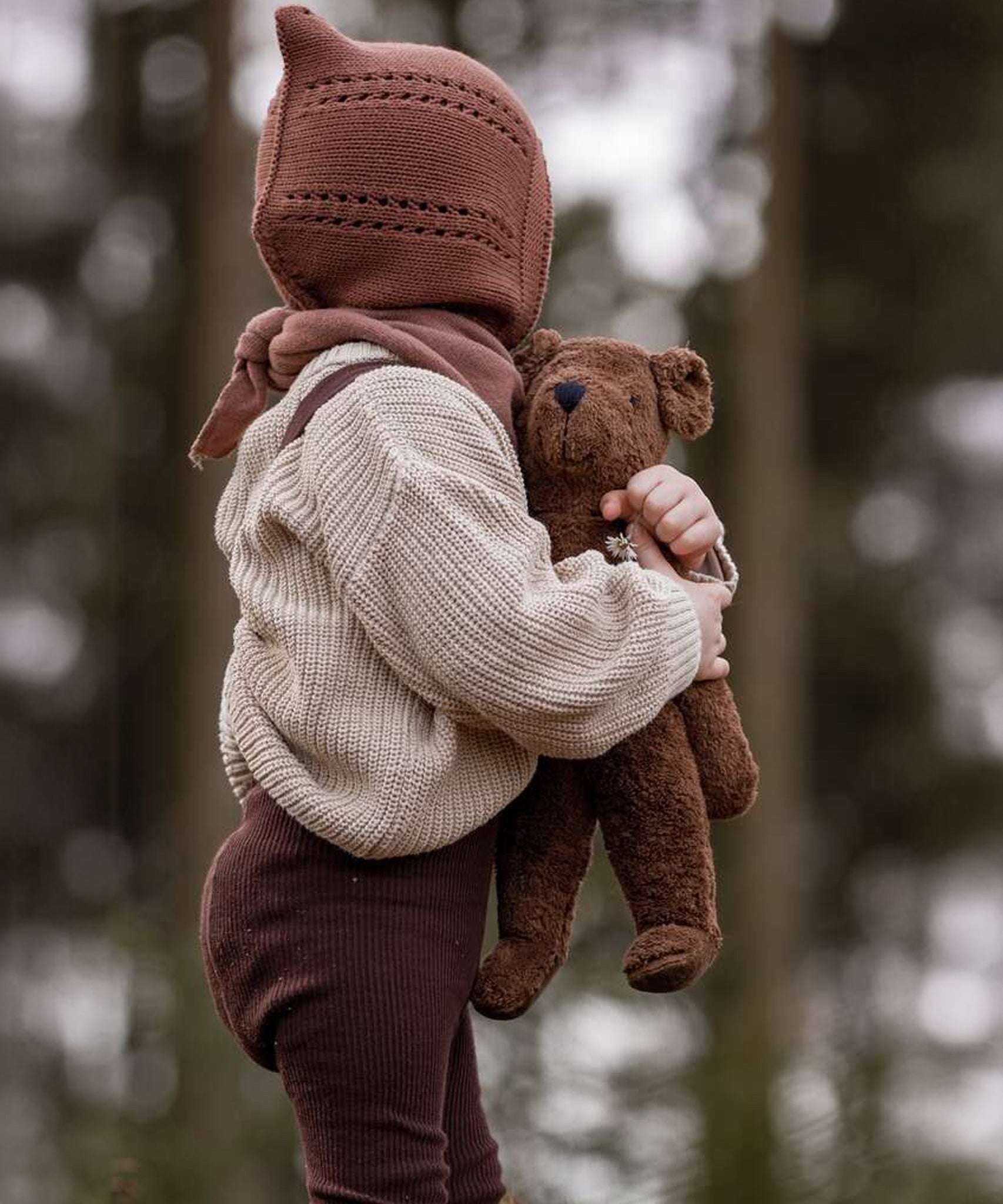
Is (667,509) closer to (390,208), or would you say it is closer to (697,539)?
(697,539)

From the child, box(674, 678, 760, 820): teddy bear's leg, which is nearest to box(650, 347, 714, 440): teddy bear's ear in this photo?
the child

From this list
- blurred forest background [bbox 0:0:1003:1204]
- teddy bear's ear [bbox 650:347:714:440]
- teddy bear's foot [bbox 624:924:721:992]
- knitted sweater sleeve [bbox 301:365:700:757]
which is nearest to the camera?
knitted sweater sleeve [bbox 301:365:700:757]

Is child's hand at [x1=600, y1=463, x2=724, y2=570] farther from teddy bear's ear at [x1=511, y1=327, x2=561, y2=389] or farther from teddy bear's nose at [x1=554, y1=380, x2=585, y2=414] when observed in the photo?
teddy bear's ear at [x1=511, y1=327, x2=561, y2=389]

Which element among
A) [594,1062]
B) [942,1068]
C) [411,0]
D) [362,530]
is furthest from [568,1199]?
[411,0]

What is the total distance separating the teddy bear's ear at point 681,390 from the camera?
2293mm

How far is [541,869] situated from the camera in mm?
2188

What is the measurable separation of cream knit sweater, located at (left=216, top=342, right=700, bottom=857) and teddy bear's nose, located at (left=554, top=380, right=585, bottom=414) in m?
0.10

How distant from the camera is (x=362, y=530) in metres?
1.99

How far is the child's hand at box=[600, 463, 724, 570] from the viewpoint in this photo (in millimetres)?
2174

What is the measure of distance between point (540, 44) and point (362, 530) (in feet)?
21.5

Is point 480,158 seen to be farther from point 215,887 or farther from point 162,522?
point 162,522

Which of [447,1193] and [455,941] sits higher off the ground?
[455,941]

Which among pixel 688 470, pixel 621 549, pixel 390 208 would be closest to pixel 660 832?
pixel 621 549

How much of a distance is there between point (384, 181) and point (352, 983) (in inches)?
37.9
